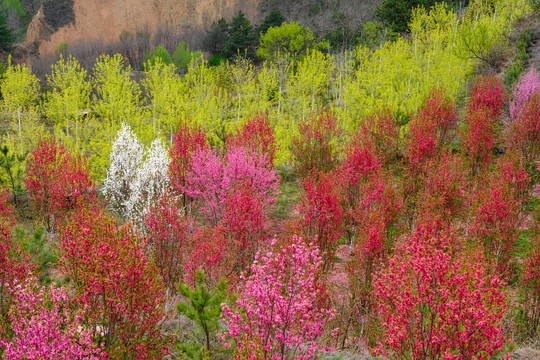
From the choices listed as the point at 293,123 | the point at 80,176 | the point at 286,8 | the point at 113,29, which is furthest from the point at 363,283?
the point at 113,29

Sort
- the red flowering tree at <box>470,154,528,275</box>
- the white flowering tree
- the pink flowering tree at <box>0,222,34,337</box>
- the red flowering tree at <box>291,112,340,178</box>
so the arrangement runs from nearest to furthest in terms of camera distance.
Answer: the pink flowering tree at <box>0,222,34,337</box> → the red flowering tree at <box>470,154,528,275</box> → the white flowering tree → the red flowering tree at <box>291,112,340,178</box>

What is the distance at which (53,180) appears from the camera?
52.5 ft

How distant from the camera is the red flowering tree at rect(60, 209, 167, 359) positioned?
577 centimetres

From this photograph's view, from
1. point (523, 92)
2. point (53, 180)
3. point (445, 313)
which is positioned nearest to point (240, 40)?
point (523, 92)

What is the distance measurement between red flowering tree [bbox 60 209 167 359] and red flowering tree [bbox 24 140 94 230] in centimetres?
1023

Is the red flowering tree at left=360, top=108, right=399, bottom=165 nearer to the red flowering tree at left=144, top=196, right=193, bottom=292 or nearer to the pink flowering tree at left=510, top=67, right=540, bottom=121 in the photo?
the pink flowering tree at left=510, top=67, right=540, bottom=121

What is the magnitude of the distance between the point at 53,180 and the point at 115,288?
12.5 m

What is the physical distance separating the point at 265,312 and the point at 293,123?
904 inches

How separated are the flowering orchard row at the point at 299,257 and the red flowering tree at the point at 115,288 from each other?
30 mm

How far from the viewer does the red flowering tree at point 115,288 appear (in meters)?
5.77

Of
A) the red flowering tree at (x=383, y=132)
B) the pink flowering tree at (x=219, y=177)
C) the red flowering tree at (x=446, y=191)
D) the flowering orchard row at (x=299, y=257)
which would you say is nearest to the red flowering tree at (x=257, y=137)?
the flowering orchard row at (x=299, y=257)

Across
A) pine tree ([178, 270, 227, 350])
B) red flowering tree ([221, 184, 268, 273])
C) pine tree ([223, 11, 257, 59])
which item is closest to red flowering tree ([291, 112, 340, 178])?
red flowering tree ([221, 184, 268, 273])

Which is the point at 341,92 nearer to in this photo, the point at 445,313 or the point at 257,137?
the point at 257,137

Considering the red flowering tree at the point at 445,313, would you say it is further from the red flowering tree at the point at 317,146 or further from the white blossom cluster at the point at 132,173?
the red flowering tree at the point at 317,146
